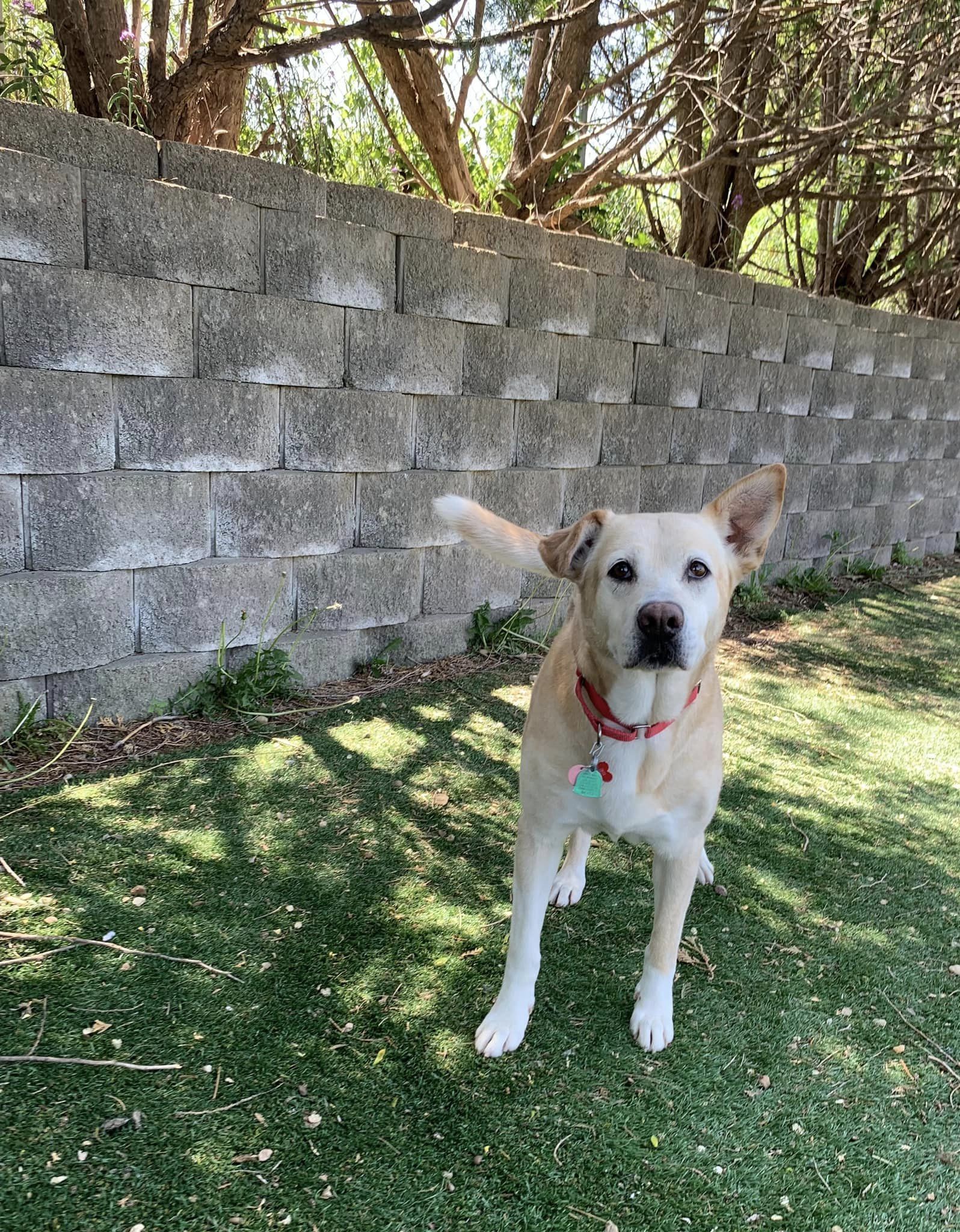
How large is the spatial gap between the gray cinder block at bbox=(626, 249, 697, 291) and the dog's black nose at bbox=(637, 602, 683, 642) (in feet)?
12.1

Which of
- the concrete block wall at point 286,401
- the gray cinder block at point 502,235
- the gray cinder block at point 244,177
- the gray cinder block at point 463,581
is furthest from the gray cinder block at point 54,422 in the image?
the gray cinder block at point 502,235

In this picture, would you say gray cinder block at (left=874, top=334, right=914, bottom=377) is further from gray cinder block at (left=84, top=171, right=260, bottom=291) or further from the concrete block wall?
gray cinder block at (left=84, top=171, right=260, bottom=291)

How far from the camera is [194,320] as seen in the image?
3.29 metres

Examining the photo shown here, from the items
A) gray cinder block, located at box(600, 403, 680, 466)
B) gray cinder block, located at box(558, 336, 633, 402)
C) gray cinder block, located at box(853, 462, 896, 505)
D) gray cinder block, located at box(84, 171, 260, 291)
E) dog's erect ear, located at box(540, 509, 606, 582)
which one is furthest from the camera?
gray cinder block, located at box(853, 462, 896, 505)

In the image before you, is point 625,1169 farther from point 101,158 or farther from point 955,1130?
point 101,158

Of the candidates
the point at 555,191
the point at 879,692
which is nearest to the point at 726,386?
the point at 555,191

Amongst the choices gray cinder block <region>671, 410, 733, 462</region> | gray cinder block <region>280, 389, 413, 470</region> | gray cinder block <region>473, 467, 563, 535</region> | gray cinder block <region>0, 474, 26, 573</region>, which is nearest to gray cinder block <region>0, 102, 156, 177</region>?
gray cinder block <region>280, 389, 413, 470</region>

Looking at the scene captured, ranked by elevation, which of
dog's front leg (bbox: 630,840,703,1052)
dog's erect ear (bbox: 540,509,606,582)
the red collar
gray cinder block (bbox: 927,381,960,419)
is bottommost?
dog's front leg (bbox: 630,840,703,1052)

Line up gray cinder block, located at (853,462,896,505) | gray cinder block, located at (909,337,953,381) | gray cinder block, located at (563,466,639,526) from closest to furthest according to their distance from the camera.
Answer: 1. gray cinder block, located at (563,466,639,526)
2. gray cinder block, located at (853,462,896,505)
3. gray cinder block, located at (909,337,953,381)

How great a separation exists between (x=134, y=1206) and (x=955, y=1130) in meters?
1.74

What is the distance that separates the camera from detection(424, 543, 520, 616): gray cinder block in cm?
438

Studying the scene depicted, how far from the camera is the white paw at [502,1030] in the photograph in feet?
6.70

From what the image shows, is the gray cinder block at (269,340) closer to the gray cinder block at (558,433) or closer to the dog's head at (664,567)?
the gray cinder block at (558,433)

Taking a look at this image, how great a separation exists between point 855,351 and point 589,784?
6.09m
